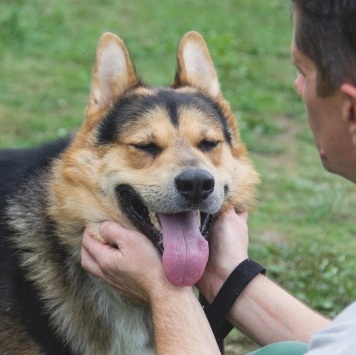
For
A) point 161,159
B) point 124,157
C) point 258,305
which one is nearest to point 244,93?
point 124,157

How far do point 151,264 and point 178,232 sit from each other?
0.33m

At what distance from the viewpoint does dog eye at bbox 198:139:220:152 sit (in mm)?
4398

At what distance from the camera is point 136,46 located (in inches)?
456

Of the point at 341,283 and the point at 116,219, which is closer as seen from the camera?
the point at 116,219

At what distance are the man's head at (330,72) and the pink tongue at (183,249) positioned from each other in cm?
104

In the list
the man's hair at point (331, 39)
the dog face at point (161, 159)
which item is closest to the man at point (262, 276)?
the man's hair at point (331, 39)

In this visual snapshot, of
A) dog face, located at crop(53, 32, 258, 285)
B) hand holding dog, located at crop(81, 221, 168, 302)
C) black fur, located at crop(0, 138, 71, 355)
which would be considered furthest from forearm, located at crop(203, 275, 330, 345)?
black fur, located at crop(0, 138, 71, 355)

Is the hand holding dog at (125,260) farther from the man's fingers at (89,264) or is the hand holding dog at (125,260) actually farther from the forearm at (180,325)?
the forearm at (180,325)

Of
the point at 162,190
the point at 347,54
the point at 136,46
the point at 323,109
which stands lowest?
the point at 136,46

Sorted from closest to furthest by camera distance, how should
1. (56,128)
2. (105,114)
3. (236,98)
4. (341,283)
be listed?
1. (105,114)
2. (341,283)
3. (56,128)
4. (236,98)

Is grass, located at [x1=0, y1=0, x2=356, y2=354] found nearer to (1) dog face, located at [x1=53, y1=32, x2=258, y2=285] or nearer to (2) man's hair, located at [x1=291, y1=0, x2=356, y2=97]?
(1) dog face, located at [x1=53, y1=32, x2=258, y2=285]

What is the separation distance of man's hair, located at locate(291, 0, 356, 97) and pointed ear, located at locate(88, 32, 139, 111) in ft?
5.76

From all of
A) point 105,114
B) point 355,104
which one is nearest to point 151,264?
point 105,114

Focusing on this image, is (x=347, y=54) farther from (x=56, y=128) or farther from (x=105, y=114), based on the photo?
(x=56, y=128)
